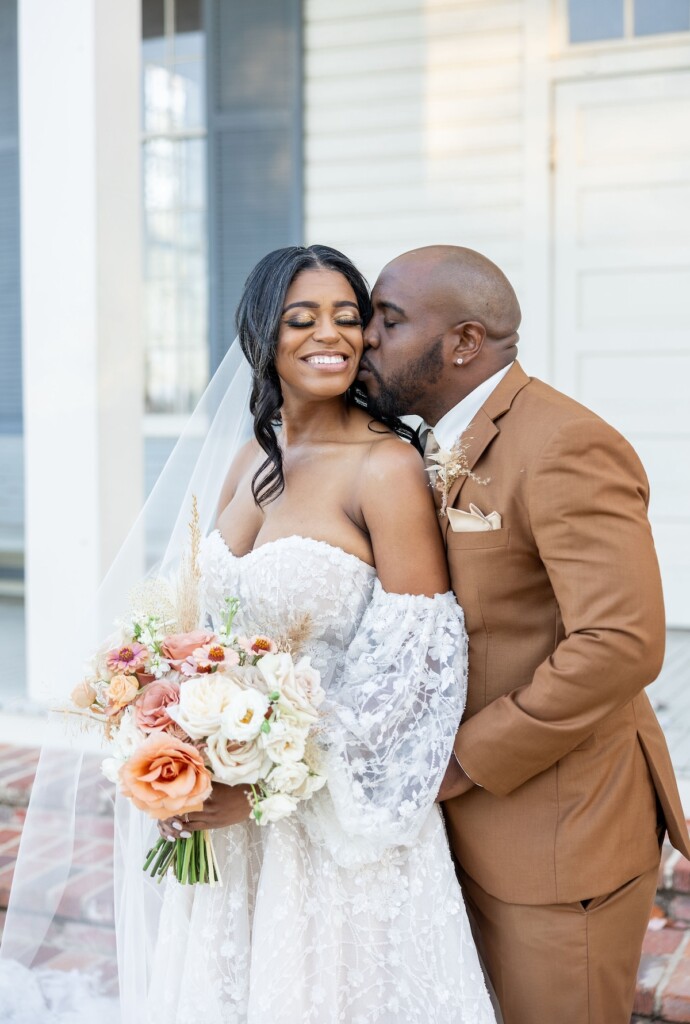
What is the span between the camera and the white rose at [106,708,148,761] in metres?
2.00

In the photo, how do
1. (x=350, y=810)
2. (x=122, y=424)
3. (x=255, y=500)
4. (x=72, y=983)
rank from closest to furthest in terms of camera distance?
(x=350, y=810)
(x=255, y=500)
(x=72, y=983)
(x=122, y=424)

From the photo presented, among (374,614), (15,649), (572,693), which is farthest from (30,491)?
(572,693)

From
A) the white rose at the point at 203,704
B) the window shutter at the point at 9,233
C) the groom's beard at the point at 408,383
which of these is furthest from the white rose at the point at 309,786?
the window shutter at the point at 9,233

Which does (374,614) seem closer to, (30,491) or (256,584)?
(256,584)

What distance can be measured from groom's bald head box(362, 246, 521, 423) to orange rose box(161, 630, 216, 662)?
64cm

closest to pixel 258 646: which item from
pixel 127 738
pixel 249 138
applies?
pixel 127 738

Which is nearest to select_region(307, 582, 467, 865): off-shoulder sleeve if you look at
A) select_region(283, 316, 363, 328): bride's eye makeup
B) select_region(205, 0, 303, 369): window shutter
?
select_region(283, 316, 363, 328): bride's eye makeup

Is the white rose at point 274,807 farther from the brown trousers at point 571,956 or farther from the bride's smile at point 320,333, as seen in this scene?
the bride's smile at point 320,333

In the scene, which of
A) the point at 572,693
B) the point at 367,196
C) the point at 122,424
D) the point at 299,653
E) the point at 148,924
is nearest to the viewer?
the point at 572,693

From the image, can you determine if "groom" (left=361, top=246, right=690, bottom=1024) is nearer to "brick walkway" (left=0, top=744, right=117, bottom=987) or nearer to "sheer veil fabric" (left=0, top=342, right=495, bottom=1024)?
"sheer veil fabric" (left=0, top=342, right=495, bottom=1024)

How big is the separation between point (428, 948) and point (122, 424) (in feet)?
9.29

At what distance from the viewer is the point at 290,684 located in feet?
6.40

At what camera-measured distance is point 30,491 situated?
179 inches

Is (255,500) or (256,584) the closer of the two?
(256,584)
